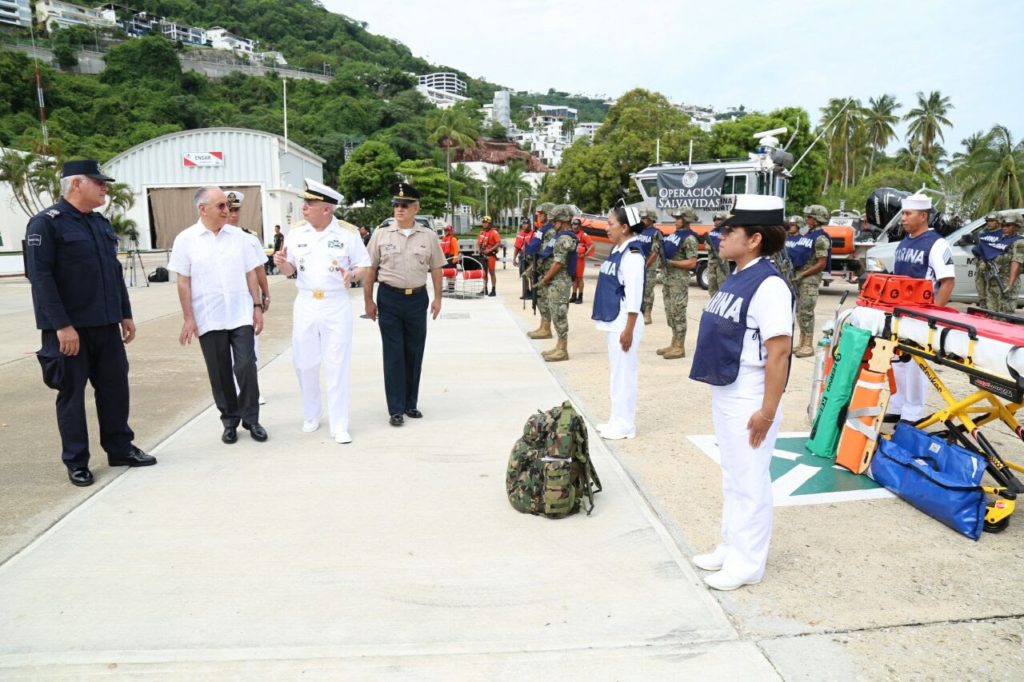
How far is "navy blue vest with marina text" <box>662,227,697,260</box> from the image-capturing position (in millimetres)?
10367

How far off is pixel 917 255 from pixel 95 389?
241 inches

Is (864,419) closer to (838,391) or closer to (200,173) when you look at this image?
(838,391)

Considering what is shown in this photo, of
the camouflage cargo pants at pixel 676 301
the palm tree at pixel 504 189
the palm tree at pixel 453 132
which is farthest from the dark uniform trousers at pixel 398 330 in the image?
the palm tree at pixel 504 189

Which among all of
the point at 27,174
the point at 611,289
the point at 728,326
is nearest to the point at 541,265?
the point at 611,289

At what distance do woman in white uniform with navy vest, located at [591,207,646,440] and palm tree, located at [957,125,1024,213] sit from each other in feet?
97.4

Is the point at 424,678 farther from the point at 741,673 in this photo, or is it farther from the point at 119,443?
the point at 119,443

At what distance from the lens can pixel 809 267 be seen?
9.36 metres

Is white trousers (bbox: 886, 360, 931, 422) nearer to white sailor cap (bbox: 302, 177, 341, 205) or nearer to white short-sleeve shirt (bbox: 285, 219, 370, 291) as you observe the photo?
white short-sleeve shirt (bbox: 285, 219, 370, 291)

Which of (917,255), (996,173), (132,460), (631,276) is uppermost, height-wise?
(996,173)

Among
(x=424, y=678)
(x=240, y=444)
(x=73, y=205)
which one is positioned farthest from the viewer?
(x=240, y=444)

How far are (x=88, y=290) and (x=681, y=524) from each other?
3.85 meters

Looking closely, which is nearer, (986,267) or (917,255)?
(917,255)

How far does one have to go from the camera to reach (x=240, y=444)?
17.4ft

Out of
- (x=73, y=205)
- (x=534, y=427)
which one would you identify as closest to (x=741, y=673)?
(x=534, y=427)
